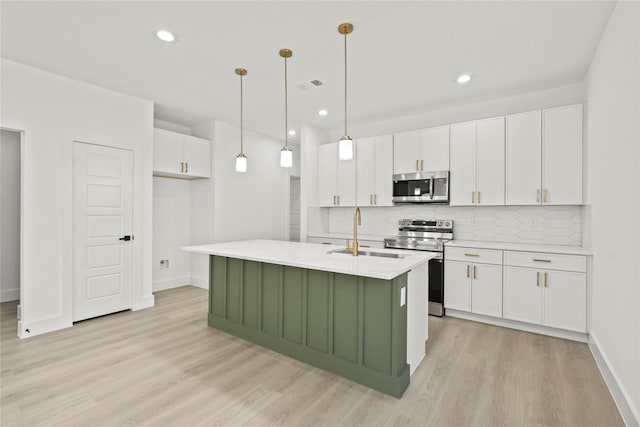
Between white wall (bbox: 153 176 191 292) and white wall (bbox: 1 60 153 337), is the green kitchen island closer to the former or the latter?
white wall (bbox: 1 60 153 337)

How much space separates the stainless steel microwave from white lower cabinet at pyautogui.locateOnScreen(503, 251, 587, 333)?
42.9 inches

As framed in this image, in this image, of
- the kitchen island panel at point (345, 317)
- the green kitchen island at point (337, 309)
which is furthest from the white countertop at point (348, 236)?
the kitchen island panel at point (345, 317)

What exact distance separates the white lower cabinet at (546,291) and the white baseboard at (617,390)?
37cm

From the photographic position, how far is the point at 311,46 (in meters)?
2.71

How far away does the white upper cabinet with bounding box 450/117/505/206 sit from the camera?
3699 millimetres

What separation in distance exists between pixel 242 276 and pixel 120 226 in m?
1.86

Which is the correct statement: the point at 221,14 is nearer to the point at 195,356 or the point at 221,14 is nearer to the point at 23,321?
the point at 195,356

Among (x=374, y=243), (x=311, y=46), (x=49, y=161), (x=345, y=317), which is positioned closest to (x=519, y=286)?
(x=374, y=243)

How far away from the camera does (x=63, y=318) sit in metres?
3.29

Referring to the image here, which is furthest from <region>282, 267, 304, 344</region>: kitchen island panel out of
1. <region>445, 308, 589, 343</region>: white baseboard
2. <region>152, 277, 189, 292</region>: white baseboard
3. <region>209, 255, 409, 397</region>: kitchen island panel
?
<region>152, 277, 189, 292</region>: white baseboard

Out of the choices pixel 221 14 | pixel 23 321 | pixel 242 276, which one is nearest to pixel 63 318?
pixel 23 321

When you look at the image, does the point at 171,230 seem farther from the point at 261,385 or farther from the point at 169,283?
the point at 261,385

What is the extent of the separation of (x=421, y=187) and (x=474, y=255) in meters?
1.13

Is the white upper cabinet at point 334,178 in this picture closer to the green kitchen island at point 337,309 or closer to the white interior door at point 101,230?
the green kitchen island at point 337,309
